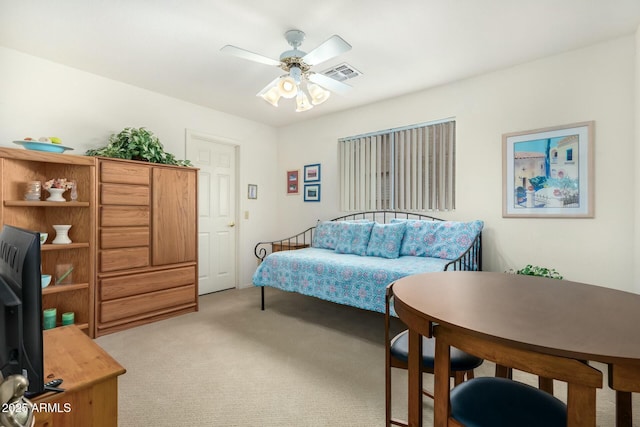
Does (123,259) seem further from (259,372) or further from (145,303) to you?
(259,372)

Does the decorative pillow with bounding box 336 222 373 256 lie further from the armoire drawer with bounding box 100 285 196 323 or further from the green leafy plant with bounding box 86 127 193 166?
the green leafy plant with bounding box 86 127 193 166

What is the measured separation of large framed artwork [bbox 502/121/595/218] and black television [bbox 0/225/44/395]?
3.29 m

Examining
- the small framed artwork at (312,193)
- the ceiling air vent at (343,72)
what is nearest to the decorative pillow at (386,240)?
the small framed artwork at (312,193)

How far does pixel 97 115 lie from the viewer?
3104mm

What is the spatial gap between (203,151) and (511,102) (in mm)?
3552

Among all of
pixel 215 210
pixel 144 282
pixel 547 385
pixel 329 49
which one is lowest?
pixel 547 385

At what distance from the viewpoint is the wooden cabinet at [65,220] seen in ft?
8.30

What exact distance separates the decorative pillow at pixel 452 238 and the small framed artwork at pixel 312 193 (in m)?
1.83

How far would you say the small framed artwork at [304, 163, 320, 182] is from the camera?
4.44 meters

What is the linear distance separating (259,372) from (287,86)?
205 cm

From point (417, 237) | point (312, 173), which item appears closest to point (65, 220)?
point (312, 173)

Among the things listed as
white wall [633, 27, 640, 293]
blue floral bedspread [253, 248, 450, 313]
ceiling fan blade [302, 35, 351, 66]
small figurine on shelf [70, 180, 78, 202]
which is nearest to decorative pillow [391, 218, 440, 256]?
blue floral bedspread [253, 248, 450, 313]

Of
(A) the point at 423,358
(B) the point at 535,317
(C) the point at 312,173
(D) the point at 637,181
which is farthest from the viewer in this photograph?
(C) the point at 312,173

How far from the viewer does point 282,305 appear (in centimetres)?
364
